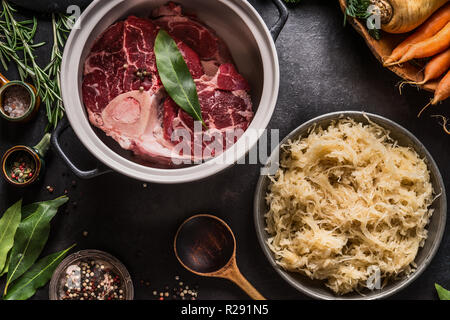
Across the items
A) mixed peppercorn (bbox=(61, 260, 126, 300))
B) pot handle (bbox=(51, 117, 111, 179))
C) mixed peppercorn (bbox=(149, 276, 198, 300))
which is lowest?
mixed peppercorn (bbox=(149, 276, 198, 300))

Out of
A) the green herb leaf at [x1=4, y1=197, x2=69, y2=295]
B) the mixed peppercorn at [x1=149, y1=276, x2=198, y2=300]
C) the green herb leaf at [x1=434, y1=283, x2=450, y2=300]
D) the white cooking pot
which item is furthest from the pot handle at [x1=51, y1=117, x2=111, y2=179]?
the green herb leaf at [x1=434, y1=283, x2=450, y2=300]

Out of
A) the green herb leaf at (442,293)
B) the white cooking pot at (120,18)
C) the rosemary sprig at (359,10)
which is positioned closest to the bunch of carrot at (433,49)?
the rosemary sprig at (359,10)

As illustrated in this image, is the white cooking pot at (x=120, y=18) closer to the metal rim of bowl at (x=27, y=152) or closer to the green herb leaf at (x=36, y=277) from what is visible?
the metal rim of bowl at (x=27, y=152)

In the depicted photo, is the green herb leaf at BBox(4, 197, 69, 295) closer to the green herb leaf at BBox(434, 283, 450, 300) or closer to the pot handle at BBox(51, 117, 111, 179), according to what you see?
the pot handle at BBox(51, 117, 111, 179)

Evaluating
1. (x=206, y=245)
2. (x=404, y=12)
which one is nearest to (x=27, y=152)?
(x=206, y=245)

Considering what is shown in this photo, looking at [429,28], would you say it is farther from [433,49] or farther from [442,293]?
[442,293]

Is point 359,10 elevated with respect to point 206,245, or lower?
elevated
